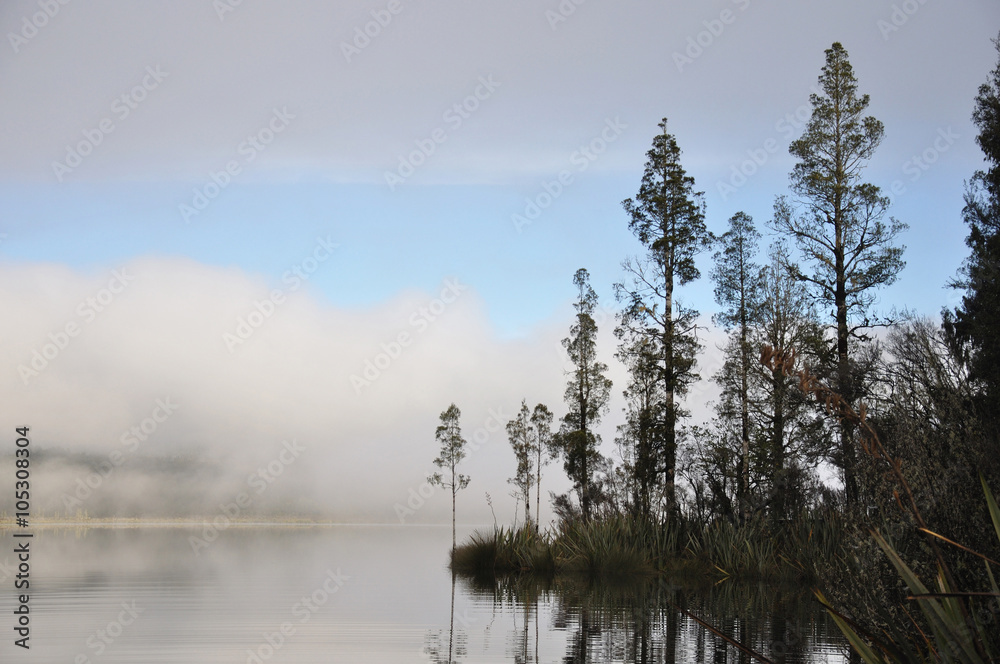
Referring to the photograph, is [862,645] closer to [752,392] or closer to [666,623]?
[666,623]

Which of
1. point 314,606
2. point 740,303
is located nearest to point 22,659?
point 314,606

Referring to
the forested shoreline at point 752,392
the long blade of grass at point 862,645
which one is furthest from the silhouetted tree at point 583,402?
the long blade of grass at point 862,645

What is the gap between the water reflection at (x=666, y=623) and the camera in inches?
366

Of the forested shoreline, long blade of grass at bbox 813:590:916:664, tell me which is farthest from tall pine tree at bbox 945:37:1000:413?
long blade of grass at bbox 813:590:916:664

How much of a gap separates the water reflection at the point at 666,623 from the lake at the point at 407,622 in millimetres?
27

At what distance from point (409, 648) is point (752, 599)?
27.6 feet

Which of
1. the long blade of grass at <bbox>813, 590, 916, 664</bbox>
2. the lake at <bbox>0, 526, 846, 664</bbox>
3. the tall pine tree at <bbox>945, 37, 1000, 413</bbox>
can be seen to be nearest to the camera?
the long blade of grass at <bbox>813, 590, 916, 664</bbox>

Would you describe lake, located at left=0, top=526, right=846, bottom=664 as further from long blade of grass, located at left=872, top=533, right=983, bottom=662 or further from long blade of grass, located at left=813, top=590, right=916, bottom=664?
Result: long blade of grass, located at left=872, top=533, right=983, bottom=662

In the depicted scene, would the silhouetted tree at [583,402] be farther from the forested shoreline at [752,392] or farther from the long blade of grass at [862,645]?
the long blade of grass at [862,645]

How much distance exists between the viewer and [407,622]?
512 inches

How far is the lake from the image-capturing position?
941 centimetres

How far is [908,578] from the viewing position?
3.86 metres

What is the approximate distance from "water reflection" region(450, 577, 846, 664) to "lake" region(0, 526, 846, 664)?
0.03 metres

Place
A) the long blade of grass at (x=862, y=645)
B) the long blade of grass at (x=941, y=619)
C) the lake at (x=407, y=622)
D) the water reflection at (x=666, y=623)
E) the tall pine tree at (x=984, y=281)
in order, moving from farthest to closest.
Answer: the tall pine tree at (x=984, y=281)
the lake at (x=407, y=622)
the water reflection at (x=666, y=623)
the long blade of grass at (x=862, y=645)
the long blade of grass at (x=941, y=619)
